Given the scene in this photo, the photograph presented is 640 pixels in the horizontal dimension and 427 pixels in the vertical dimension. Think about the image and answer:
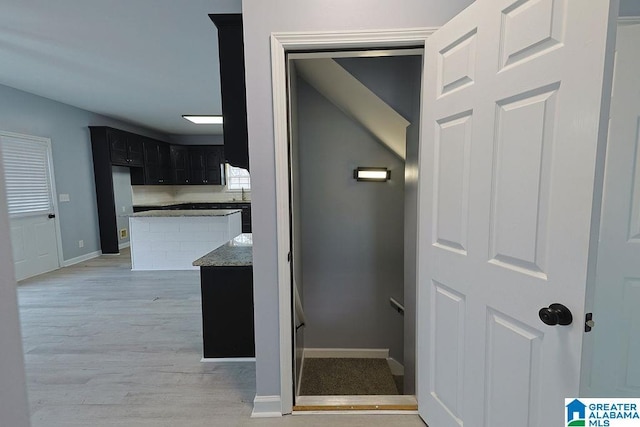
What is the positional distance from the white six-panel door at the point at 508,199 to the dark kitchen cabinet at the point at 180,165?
290 inches

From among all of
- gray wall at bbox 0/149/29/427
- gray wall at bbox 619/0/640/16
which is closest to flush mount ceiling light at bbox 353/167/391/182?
gray wall at bbox 619/0/640/16

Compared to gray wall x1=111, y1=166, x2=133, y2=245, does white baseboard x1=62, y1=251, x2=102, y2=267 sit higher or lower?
lower

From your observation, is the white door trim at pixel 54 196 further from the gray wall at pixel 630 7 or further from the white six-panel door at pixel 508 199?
the gray wall at pixel 630 7

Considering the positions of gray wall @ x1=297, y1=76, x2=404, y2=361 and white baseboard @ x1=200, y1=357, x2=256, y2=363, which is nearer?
white baseboard @ x1=200, y1=357, x2=256, y2=363

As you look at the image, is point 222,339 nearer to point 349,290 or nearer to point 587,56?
point 349,290

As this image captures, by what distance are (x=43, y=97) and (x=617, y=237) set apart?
6.73 m

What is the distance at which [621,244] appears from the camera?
56.1 inches

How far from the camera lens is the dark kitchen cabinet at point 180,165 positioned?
7.49 m

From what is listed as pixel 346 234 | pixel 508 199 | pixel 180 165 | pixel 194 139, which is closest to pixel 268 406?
pixel 508 199

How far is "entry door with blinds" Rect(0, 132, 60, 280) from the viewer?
4031 mm

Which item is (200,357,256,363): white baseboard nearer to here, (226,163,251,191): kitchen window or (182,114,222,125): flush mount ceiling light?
(182,114,222,125): flush mount ceiling light

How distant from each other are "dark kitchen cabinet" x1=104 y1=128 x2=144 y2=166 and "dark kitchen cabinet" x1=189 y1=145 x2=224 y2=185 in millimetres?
1374

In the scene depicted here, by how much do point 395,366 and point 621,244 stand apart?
7.09ft

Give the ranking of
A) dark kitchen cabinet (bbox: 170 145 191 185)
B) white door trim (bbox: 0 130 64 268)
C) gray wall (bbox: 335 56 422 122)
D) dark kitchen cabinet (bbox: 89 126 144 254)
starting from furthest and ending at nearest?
1. dark kitchen cabinet (bbox: 170 145 191 185)
2. dark kitchen cabinet (bbox: 89 126 144 254)
3. white door trim (bbox: 0 130 64 268)
4. gray wall (bbox: 335 56 422 122)
